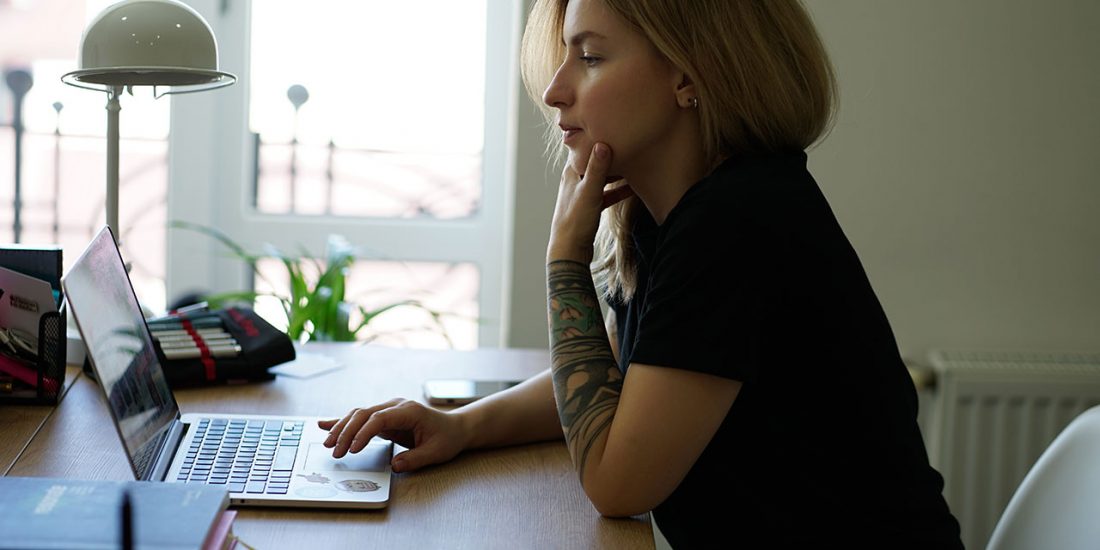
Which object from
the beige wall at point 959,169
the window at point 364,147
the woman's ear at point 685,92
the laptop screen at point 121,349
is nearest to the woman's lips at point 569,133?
the woman's ear at point 685,92

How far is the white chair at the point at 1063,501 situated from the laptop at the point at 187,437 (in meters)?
0.69

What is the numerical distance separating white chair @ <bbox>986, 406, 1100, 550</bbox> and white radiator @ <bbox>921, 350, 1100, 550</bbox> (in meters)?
0.95

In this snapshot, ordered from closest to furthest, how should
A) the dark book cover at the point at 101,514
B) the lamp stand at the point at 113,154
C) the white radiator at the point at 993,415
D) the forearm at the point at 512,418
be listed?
the dark book cover at the point at 101,514, the forearm at the point at 512,418, the lamp stand at the point at 113,154, the white radiator at the point at 993,415

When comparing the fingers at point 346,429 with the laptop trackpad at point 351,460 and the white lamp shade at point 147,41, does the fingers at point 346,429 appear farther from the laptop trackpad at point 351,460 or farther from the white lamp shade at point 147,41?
the white lamp shade at point 147,41

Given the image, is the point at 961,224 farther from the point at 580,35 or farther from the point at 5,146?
the point at 5,146

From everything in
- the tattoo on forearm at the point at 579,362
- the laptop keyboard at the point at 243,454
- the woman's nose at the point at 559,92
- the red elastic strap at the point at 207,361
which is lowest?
the laptop keyboard at the point at 243,454

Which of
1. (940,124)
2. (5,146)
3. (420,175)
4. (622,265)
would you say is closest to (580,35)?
(622,265)

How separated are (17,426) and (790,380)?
82cm

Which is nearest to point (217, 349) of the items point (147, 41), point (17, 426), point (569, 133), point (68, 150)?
point (17, 426)

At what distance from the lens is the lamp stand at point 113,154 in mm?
1456

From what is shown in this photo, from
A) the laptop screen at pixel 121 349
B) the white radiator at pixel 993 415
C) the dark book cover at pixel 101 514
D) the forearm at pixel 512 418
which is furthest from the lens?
the white radiator at pixel 993 415

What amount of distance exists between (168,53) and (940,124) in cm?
149

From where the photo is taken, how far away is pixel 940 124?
2.15 metres

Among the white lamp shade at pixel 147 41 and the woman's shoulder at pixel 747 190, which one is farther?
the white lamp shade at pixel 147 41
